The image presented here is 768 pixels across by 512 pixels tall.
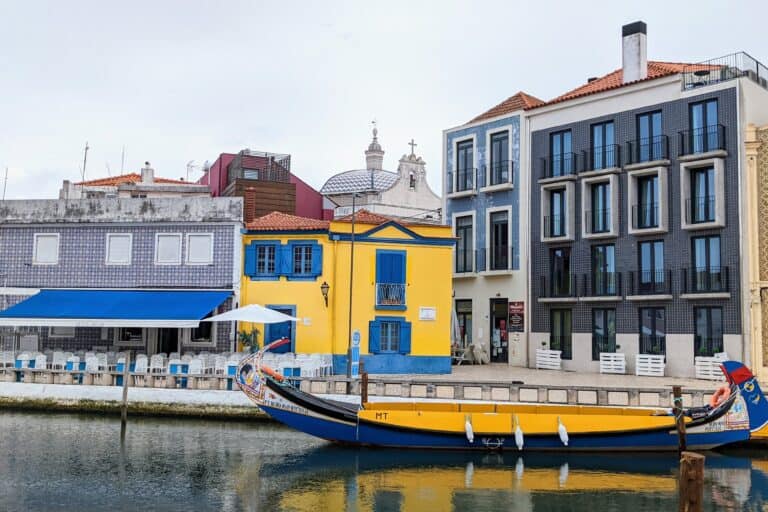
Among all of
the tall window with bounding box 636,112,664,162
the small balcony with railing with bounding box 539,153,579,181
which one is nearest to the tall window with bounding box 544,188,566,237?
the small balcony with railing with bounding box 539,153,579,181

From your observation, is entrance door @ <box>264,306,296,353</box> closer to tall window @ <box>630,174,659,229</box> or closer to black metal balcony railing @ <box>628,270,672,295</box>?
black metal balcony railing @ <box>628,270,672,295</box>

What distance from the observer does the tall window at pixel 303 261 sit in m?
29.2

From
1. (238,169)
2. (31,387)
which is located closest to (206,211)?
(31,387)

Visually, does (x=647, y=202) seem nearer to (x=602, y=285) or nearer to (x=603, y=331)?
(x=602, y=285)

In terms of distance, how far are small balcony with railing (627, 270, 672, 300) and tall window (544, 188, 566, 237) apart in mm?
3677

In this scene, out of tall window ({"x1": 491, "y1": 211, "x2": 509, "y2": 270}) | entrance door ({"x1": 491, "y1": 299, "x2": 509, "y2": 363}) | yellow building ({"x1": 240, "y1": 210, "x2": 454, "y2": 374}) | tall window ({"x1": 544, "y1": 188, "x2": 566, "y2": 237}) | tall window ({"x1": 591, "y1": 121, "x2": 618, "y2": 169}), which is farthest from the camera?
tall window ({"x1": 491, "y1": 211, "x2": 509, "y2": 270})

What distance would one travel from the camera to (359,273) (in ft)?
96.3

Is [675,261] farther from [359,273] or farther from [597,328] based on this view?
[359,273]

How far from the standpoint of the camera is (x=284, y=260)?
2923 cm

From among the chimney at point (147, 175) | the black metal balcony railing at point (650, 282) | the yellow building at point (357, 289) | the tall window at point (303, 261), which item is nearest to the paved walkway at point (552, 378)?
the yellow building at point (357, 289)

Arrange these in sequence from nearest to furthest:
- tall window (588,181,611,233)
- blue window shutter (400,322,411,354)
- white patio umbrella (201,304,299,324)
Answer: white patio umbrella (201,304,299,324) → blue window shutter (400,322,411,354) → tall window (588,181,611,233)

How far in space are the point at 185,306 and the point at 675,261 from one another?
17.4m

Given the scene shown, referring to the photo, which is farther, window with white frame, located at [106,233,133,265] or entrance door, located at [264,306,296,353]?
window with white frame, located at [106,233,133,265]

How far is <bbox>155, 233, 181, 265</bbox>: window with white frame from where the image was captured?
29.5 m
